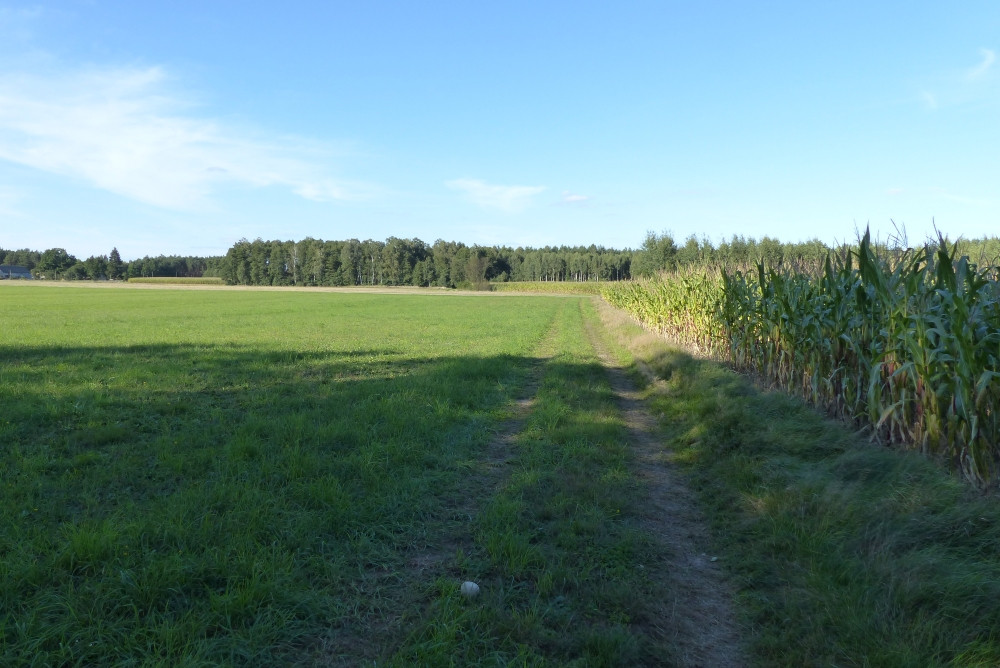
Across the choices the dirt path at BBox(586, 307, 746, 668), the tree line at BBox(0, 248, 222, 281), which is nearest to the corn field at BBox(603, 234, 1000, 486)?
the dirt path at BBox(586, 307, 746, 668)

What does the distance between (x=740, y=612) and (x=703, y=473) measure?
111 inches

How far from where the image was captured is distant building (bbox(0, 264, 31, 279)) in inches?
5673

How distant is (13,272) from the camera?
14750 centimetres

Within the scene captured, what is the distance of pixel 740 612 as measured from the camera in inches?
142

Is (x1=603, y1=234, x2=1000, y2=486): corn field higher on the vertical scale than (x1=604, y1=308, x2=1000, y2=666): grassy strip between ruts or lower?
higher

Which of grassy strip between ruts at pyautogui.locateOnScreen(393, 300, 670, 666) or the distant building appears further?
the distant building

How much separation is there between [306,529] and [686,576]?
285cm

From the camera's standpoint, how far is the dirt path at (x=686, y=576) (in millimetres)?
3252

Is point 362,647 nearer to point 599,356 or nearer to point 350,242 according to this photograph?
point 599,356

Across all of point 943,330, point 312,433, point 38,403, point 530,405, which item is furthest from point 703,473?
point 38,403

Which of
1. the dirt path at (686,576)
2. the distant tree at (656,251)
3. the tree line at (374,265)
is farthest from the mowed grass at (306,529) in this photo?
the tree line at (374,265)

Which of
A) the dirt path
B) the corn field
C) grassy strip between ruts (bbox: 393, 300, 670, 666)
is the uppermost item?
the corn field

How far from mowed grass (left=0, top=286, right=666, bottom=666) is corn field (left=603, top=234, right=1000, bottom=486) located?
9.49 feet

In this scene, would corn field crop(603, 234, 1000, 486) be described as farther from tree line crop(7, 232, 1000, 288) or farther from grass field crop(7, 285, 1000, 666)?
tree line crop(7, 232, 1000, 288)
